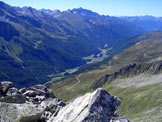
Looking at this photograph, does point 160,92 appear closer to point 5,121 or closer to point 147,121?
point 147,121

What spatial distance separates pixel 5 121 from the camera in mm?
18953

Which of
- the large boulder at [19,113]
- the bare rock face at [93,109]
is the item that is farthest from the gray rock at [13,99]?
the bare rock face at [93,109]

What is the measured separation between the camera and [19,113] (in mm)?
20125

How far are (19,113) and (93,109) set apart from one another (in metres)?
7.70

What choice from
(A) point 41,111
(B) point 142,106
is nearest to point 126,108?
(B) point 142,106

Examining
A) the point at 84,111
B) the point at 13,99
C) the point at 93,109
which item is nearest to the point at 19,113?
the point at 84,111

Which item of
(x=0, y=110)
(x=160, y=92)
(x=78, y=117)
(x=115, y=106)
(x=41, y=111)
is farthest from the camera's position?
(x=160, y=92)

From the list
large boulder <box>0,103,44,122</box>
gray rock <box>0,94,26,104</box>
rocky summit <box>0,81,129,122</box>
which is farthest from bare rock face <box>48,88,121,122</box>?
gray rock <box>0,94,26,104</box>

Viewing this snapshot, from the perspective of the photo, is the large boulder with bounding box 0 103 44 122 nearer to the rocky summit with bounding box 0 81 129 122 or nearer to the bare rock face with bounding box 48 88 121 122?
the rocky summit with bounding box 0 81 129 122

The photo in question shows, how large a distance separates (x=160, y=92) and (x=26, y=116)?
13342 cm

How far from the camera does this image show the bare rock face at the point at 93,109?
55.3 ft

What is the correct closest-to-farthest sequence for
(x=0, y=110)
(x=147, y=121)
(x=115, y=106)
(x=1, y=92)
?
1. (x=115, y=106)
2. (x=0, y=110)
3. (x=1, y=92)
4. (x=147, y=121)

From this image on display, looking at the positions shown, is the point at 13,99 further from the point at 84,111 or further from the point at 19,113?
the point at 84,111

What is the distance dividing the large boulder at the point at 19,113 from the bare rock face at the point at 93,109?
3.35 meters
